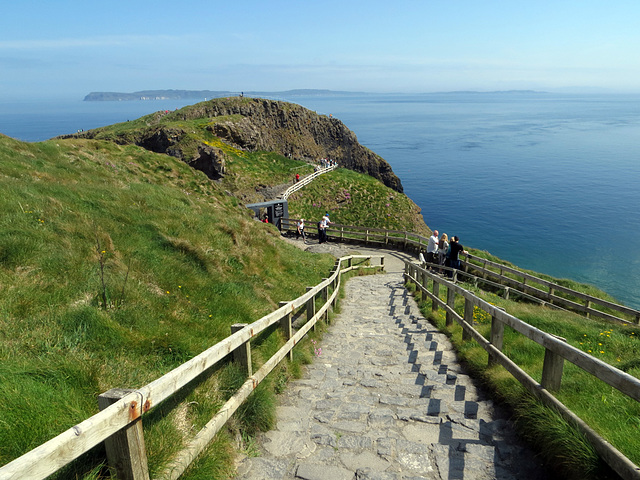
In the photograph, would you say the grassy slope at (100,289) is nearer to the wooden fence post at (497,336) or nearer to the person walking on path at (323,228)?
the wooden fence post at (497,336)

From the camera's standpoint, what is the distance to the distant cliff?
141 feet

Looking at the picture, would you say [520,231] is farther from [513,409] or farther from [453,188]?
[513,409]

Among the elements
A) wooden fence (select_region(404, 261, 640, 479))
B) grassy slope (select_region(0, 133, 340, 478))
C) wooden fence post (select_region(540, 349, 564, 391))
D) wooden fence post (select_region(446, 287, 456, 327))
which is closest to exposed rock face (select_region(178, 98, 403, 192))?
grassy slope (select_region(0, 133, 340, 478))

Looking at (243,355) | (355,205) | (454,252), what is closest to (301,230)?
(454,252)

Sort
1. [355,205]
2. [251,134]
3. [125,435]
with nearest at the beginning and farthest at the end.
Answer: [125,435], [355,205], [251,134]

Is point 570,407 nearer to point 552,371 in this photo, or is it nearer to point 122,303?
point 552,371

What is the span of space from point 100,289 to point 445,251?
14.5 m

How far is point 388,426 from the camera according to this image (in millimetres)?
4703

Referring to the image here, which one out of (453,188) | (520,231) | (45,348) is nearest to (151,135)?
(45,348)

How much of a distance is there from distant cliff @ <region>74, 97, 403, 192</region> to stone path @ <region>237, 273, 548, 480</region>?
37.8m

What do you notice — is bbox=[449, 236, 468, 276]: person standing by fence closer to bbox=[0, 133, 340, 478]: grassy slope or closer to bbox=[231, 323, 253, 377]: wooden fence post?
bbox=[0, 133, 340, 478]: grassy slope

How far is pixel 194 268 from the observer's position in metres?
8.38

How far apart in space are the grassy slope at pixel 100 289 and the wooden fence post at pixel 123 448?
0.33 metres

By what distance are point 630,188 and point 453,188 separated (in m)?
37.1
